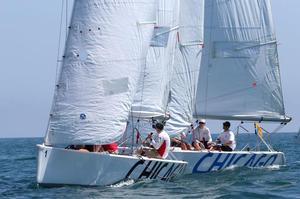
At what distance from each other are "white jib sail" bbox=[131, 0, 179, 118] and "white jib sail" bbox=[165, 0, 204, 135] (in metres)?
1.34

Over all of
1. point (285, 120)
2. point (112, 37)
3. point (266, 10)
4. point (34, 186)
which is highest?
point (266, 10)

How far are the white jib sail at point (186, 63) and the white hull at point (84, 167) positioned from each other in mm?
4679

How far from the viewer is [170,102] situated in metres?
24.4

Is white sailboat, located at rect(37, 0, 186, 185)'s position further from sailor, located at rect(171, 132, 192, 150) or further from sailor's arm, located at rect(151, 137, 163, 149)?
sailor, located at rect(171, 132, 192, 150)

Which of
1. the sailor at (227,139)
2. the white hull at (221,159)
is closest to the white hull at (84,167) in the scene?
the white hull at (221,159)

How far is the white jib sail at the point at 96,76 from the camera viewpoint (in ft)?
62.5

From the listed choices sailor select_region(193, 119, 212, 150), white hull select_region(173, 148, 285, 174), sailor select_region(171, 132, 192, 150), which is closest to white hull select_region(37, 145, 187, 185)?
white hull select_region(173, 148, 285, 174)

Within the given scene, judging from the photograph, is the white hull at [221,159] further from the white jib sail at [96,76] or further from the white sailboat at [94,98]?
the white jib sail at [96,76]

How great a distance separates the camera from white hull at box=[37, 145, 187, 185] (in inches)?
739

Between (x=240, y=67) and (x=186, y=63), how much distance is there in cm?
244

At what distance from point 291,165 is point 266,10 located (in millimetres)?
5266

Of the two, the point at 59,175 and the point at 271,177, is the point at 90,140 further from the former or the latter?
the point at 271,177

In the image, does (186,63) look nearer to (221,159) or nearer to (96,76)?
(221,159)

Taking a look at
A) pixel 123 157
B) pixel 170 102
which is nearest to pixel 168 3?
pixel 170 102
